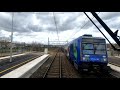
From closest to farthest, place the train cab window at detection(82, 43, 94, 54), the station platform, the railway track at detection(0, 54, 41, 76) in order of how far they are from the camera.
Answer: the station platform < the train cab window at detection(82, 43, 94, 54) < the railway track at detection(0, 54, 41, 76)

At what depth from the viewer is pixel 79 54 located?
1409 cm

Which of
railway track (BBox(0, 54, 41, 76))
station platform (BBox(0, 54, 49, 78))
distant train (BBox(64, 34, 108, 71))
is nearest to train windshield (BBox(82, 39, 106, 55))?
distant train (BBox(64, 34, 108, 71))

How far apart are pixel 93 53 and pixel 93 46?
0.64 meters

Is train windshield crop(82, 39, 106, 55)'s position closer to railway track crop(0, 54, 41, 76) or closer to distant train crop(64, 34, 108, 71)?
distant train crop(64, 34, 108, 71)

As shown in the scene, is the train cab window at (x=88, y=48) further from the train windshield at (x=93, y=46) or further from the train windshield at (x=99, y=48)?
the train windshield at (x=99, y=48)

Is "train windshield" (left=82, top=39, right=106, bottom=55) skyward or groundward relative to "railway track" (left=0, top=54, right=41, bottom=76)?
skyward

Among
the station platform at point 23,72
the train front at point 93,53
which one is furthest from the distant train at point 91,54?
the station platform at point 23,72

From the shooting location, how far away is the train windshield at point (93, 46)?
46.5 ft

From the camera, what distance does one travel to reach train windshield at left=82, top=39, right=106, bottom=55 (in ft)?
46.5

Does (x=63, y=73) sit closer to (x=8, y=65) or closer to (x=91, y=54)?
(x=91, y=54)
